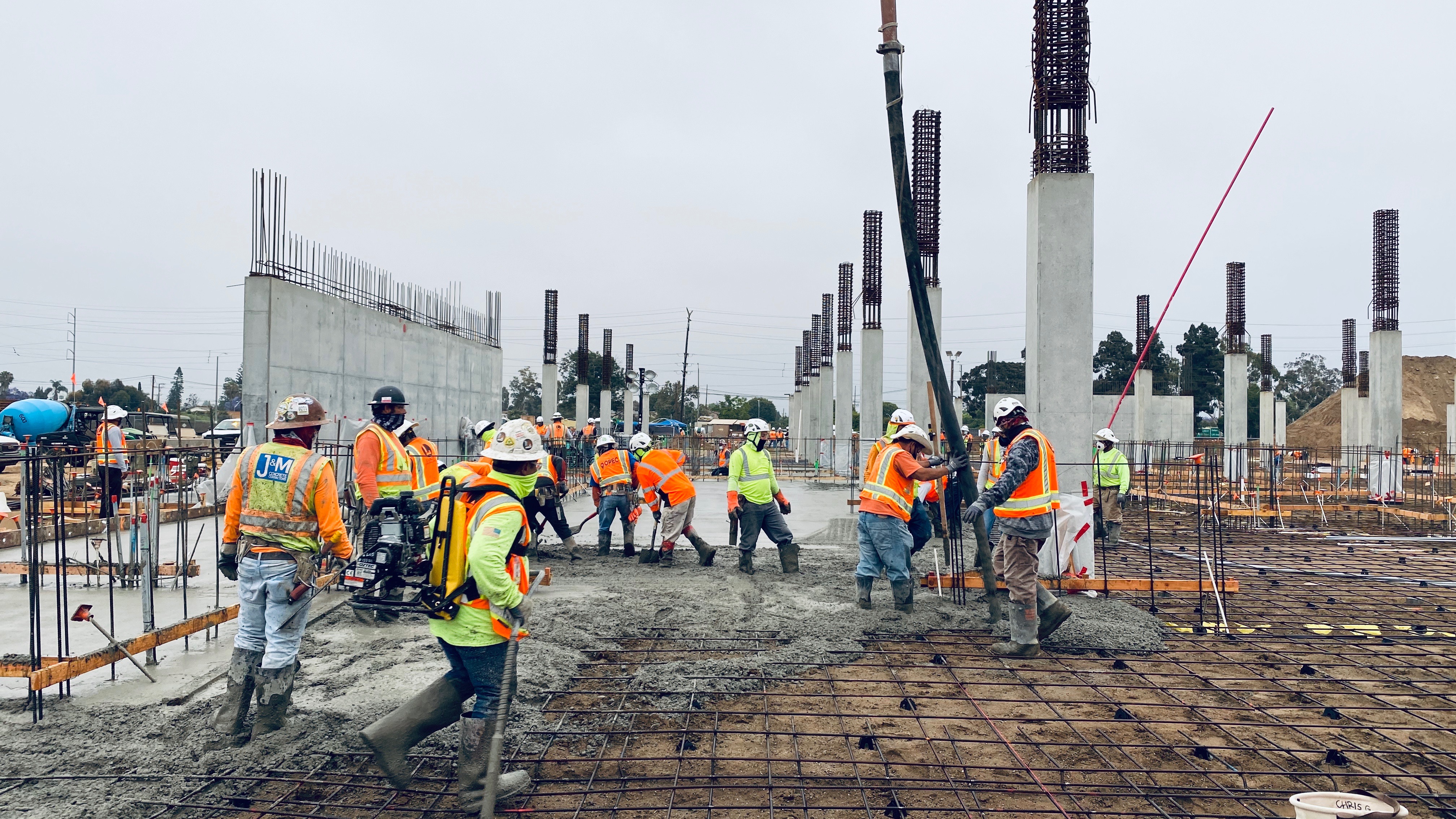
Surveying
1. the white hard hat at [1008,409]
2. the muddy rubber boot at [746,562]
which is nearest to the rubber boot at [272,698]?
the white hard hat at [1008,409]

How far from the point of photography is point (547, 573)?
800 cm

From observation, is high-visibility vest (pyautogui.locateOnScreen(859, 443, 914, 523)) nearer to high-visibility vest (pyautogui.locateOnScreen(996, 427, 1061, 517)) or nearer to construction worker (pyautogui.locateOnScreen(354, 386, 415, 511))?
high-visibility vest (pyautogui.locateOnScreen(996, 427, 1061, 517))

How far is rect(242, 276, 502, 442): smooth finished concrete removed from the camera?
41.8 feet

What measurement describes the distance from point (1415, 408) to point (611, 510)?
5297 centimetres

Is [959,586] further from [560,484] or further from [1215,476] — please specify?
[560,484]

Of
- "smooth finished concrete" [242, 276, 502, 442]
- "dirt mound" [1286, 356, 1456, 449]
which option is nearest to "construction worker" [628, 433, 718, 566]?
"smooth finished concrete" [242, 276, 502, 442]

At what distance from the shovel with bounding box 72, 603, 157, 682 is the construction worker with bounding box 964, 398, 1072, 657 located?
503cm

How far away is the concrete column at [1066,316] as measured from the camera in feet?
26.7

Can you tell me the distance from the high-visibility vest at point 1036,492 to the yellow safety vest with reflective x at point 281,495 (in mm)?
4191

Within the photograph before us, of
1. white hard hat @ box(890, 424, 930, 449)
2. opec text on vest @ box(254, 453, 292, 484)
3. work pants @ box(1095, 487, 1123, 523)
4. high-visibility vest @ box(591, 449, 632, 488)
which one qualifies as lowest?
work pants @ box(1095, 487, 1123, 523)

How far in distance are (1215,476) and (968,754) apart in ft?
15.6

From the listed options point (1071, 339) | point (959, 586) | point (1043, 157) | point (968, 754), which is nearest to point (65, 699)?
point (968, 754)

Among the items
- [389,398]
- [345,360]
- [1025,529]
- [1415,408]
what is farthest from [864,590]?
[1415,408]

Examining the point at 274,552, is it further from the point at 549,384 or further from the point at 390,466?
the point at 549,384
